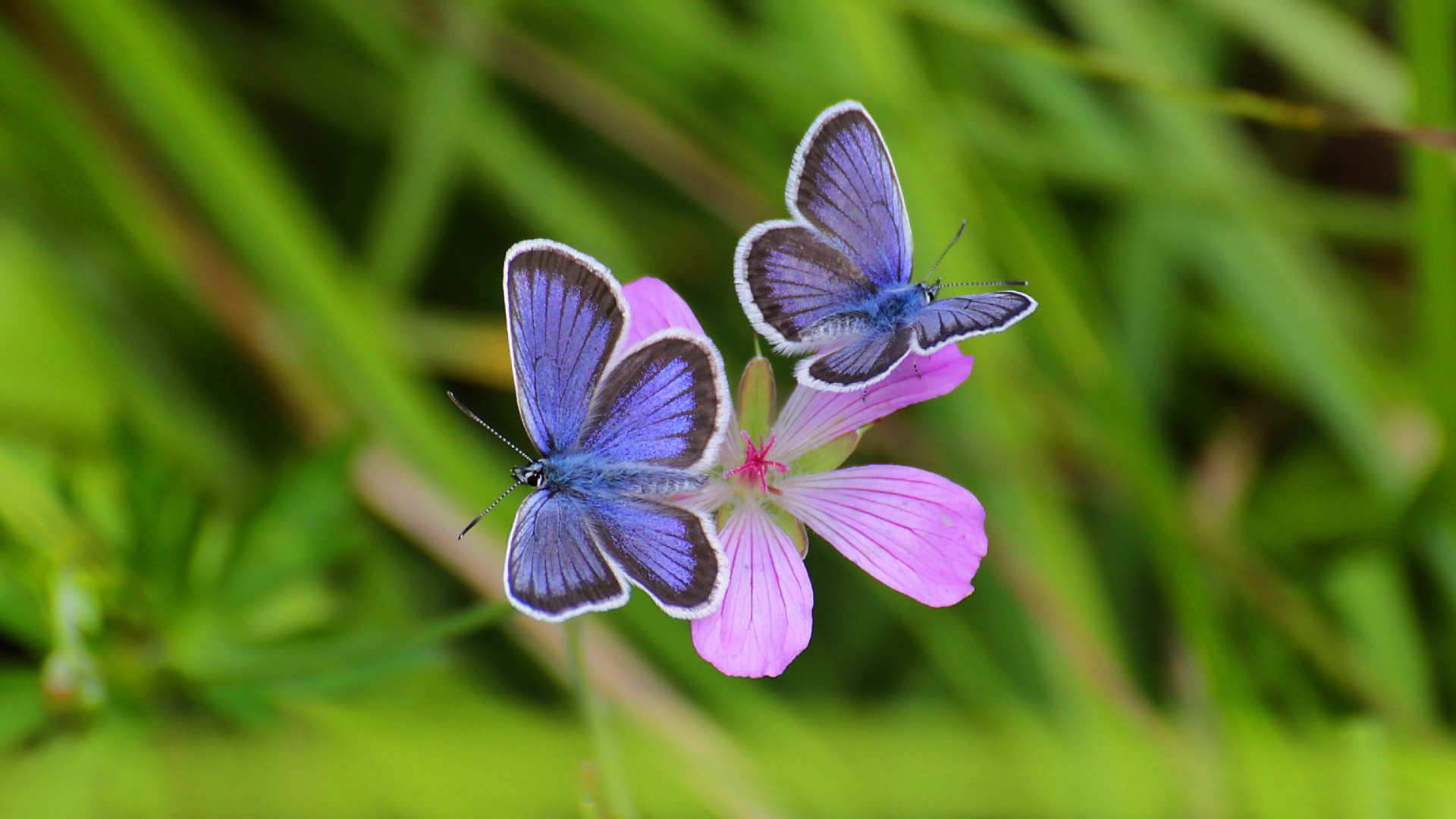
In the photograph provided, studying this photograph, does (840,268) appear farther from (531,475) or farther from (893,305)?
(531,475)

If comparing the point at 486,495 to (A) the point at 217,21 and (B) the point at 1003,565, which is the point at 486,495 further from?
(A) the point at 217,21

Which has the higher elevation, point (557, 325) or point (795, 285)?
point (795, 285)

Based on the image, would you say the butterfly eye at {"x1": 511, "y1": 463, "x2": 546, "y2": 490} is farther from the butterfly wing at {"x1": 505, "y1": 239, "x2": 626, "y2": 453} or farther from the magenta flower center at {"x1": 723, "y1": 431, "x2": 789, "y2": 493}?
the magenta flower center at {"x1": 723, "y1": 431, "x2": 789, "y2": 493}

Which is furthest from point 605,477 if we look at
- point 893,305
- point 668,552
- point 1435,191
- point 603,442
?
point 1435,191

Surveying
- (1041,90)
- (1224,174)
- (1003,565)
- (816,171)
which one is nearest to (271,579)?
(816,171)

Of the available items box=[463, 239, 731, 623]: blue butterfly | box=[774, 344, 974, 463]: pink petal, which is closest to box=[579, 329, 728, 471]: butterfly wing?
box=[463, 239, 731, 623]: blue butterfly

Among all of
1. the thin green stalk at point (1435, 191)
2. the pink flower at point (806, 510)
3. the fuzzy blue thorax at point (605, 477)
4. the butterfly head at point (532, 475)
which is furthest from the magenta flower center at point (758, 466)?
the thin green stalk at point (1435, 191)
